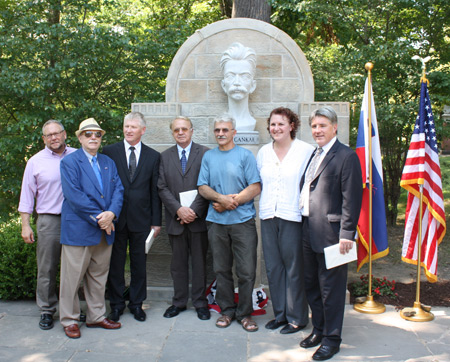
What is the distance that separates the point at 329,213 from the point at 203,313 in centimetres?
165

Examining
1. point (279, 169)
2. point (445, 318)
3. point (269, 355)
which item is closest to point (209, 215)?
point (279, 169)

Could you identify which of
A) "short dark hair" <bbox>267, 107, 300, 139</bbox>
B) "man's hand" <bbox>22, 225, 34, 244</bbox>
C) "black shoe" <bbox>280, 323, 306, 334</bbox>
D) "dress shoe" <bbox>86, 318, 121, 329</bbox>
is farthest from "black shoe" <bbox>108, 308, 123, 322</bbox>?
"short dark hair" <bbox>267, 107, 300, 139</bbox>

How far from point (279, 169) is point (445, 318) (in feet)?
7.23

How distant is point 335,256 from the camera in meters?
3.31

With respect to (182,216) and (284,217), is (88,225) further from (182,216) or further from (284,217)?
(284,217)

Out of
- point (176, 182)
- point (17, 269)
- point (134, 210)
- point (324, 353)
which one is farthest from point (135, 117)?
point (324, 353)

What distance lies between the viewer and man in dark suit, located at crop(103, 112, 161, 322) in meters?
4.11

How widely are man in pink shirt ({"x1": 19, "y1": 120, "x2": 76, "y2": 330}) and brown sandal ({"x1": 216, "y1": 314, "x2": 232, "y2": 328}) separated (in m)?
1.51

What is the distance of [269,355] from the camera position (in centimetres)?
346

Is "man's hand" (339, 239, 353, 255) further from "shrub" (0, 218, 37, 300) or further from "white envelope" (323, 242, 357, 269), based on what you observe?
"shrub" (0, 218, 37, 300)

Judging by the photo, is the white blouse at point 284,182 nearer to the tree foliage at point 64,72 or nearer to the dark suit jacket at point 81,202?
the dark suit jacket at point 81,202

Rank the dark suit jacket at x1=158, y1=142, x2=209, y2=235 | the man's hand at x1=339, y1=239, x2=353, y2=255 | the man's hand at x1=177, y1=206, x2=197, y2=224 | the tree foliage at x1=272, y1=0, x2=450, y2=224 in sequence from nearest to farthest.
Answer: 1. the man's hand at x1=339, y1=239, x2=353, y2=255
2. the man's hand at x1=177, y1=206, x2=197, y2=224
3. the dark suit jacket at x1=158, y1=142, x2=209, y2=235
4. the tree foliage at x1=272, y1=0, x2=450, y2=224

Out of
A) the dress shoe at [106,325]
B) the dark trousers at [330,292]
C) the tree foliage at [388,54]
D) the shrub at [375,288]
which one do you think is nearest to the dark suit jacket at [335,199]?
the dark trousers at [330,292]

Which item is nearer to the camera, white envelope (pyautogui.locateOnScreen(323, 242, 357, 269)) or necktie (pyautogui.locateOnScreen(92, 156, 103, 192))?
white envelope (pyautogui.locateOnScreen(323, 242, 357, 269))
